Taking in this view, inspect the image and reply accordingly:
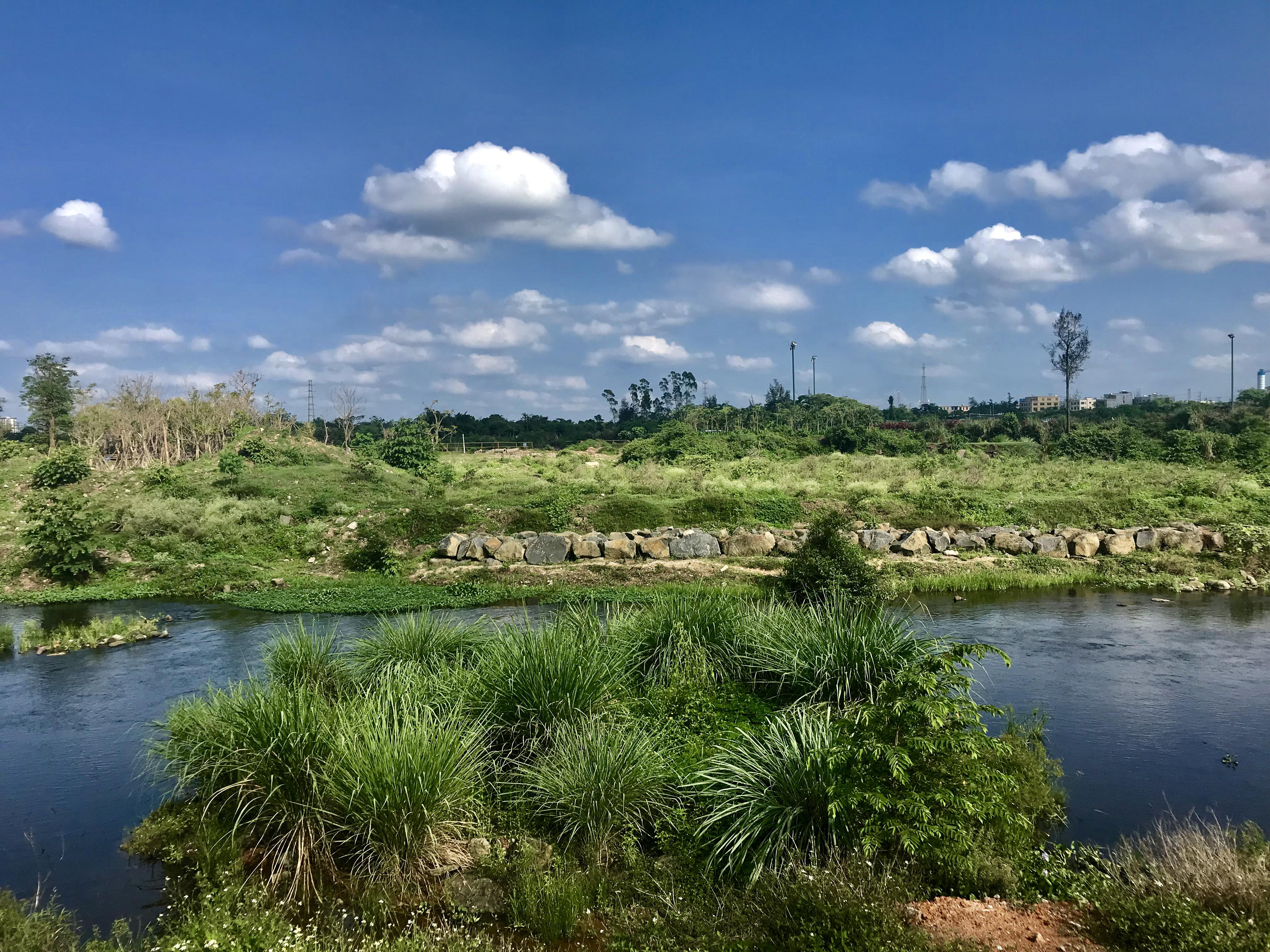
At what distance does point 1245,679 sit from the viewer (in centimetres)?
1202

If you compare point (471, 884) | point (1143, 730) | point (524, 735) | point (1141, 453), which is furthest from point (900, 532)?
point (1141, 453)

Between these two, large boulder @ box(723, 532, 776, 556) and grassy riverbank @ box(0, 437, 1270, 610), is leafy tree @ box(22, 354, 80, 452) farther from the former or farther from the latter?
large boulder @ box(723, 532, 776, 556)

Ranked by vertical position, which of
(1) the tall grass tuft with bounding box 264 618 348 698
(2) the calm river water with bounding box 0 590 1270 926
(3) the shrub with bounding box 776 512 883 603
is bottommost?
(2) the calm river water with bounding box 0 590 1270 926

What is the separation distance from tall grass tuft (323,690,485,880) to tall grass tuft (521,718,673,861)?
67 cm

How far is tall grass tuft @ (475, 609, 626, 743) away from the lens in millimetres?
8133

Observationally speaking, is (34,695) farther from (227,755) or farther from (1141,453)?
(1141,453)

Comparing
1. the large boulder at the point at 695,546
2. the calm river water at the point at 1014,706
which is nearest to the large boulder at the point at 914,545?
the large boulder at the point at 695,546

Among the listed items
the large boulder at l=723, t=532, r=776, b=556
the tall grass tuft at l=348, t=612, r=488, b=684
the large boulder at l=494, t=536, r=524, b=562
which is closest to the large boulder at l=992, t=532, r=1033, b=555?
the large boulder at l=723, t=532, r=776, b=556

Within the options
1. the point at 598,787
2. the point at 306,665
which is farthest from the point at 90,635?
the point at 598,787

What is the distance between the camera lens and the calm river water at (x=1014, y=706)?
25.5 ft

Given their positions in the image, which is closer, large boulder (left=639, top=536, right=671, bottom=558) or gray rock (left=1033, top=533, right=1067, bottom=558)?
gray rock (left=1033, top=533, right=1067, bottom=558)

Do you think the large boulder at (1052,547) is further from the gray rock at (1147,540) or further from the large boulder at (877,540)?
the large boulder at (877,540)

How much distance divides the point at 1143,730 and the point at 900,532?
42.9 ft

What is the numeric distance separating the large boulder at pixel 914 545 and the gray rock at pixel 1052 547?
114 inches
